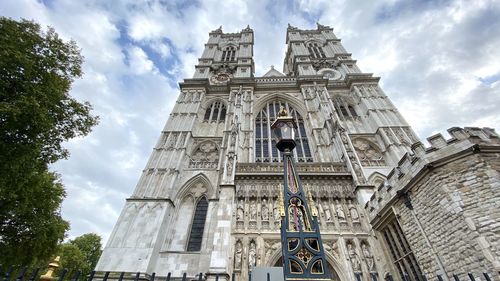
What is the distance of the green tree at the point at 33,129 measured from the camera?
6391mm

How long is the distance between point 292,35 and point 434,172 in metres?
26.5

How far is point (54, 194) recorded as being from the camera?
341 inches

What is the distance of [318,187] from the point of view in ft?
35.7

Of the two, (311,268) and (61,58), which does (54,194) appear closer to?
(61,58)

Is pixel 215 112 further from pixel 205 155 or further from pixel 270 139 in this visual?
pixel 270 139

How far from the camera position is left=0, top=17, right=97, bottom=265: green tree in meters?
6.39

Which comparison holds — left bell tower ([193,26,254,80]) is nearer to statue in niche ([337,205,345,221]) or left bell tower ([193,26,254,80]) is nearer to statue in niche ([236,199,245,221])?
statue in niche ([236,199,245,221])

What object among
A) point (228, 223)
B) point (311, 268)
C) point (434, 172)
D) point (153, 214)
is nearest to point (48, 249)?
point (153, 214)

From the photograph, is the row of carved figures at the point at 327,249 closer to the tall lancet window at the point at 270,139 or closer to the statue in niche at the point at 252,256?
the statue in niche at the point at 252,256

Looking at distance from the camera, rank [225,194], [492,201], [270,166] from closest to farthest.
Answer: [492,201]
[225,194]
[270,166]

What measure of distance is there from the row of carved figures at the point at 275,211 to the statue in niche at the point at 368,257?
111 cm

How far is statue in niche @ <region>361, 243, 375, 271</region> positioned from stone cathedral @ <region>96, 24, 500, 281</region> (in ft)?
0.13

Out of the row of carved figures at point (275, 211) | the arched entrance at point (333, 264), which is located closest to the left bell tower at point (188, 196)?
the row of carved figures at point (275, 211)

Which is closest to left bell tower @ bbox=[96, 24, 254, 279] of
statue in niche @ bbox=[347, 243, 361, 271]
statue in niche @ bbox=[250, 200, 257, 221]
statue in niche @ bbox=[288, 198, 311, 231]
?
statue in niche @ bbox=[250, 200, 257, 221]
